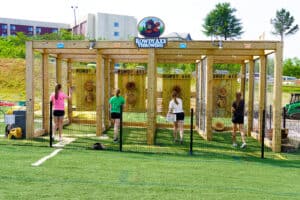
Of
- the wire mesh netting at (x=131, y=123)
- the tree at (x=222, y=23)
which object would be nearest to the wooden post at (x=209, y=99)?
the wire mesh netting at (x=131, y=123)

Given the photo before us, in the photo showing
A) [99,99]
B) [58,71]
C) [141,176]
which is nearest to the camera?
[141,176]

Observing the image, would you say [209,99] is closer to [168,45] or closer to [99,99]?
[168,45]

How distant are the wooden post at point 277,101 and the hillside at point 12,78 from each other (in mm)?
28915

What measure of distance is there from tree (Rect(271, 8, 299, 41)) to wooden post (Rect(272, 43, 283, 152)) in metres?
76.5

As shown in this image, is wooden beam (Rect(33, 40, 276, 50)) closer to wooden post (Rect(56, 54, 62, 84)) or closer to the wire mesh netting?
the wire mesh netting

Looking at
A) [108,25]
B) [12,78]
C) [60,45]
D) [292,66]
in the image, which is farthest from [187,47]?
[108,25]

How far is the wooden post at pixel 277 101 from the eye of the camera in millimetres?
12641

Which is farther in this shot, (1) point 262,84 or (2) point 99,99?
(1) point 262,84

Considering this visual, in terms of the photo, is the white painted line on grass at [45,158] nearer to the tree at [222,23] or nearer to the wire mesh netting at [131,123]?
the wire mesh netting at [131,123]

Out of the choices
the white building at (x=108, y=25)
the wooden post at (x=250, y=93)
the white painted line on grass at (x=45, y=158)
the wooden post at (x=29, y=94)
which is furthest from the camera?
the white building at (x=108, y=25)

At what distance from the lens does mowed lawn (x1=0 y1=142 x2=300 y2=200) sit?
6.97 m

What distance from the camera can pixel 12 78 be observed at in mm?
44000

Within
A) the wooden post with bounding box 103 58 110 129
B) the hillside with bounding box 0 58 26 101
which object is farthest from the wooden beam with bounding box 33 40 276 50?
the hillside with bounding box 0 58 26 101

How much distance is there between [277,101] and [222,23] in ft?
228
